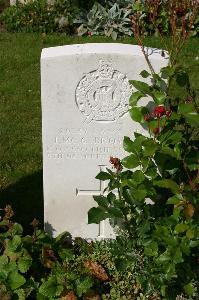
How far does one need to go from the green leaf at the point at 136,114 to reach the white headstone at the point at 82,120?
0.20 m

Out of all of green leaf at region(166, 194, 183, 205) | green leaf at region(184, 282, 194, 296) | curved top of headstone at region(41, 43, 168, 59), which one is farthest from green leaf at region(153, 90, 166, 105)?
green leaf at region(184, 282, 194, 296)

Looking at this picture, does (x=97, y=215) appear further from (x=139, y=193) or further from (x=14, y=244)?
(x=14, y=244)

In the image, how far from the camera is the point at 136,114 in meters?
3.54

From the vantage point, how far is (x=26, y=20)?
892cm

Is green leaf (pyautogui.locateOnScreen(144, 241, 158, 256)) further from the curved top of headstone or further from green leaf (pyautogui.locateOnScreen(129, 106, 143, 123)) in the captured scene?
the curved top of headstone

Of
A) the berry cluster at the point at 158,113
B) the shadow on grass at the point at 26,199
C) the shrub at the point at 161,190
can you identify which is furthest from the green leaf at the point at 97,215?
the shadow on grass at the point at 26,199

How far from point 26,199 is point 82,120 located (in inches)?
54.4

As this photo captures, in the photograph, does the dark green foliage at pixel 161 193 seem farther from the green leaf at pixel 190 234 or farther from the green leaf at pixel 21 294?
the green leaf at pixel 21 294

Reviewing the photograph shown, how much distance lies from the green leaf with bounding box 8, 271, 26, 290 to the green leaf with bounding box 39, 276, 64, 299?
12cm

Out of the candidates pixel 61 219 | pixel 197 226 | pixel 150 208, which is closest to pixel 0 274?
pixel 61 219

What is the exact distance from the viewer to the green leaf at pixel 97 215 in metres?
3.55

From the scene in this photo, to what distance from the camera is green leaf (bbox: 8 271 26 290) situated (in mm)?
3510

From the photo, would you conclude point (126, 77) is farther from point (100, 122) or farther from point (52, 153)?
point (52, 153)

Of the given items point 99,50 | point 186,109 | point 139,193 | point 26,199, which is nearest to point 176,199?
point 139,193
